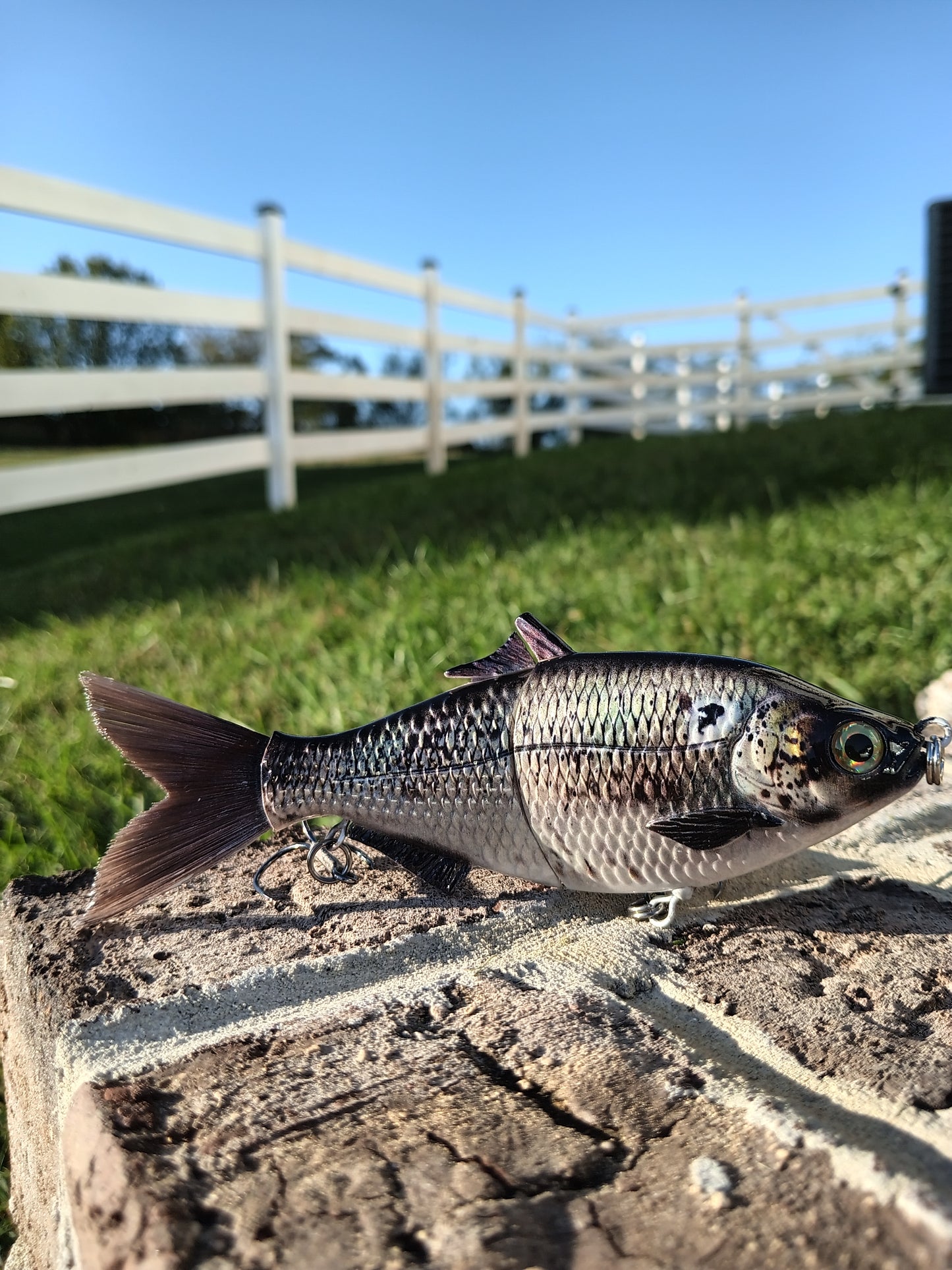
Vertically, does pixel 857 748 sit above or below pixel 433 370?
below

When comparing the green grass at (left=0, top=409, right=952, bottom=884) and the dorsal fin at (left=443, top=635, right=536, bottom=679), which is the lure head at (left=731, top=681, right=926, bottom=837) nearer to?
the dorsal fin at (left=443, top=635, right=536, bottom=679)

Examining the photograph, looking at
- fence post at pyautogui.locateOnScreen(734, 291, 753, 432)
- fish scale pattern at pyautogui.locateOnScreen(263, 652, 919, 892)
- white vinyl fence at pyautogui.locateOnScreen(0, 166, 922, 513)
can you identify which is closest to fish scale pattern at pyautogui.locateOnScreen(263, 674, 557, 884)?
fish scale pattern at pyautogui.locateOnScreen(263, 652, 919, 892)

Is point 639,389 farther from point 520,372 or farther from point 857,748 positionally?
point 857,748

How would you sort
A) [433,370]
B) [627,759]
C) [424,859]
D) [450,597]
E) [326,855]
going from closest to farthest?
[627,759]
[424,859]
[326,855]
[450,597]
[433,370]

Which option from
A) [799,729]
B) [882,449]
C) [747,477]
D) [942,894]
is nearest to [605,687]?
[799,729]

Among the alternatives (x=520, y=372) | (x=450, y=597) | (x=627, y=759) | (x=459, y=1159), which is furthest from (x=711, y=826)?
(x=520, y=372)

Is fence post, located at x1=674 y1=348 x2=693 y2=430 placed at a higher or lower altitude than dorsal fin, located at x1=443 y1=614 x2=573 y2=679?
higher

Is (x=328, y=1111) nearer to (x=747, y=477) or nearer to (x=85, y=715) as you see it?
(x=85, y=715)
